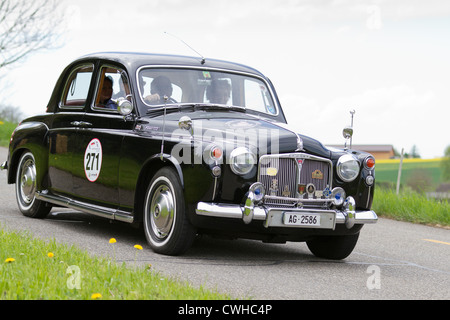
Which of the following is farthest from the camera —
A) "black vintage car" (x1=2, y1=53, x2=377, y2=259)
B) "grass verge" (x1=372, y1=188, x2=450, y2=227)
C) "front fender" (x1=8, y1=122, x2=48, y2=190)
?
"grass verge" (x1=372, y1=188, x2=450, y2=227)

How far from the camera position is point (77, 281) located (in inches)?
195

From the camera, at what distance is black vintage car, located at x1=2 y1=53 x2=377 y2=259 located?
6617 mm

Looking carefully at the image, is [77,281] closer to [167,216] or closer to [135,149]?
[167,216]

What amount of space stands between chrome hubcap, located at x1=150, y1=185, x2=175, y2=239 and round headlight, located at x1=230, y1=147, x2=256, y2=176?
677mm

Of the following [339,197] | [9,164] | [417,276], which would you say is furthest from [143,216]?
[9,164]

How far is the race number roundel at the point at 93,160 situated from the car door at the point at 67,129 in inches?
14.9

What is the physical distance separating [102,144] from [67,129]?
101 centimetres

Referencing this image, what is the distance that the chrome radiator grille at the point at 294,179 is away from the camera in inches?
265

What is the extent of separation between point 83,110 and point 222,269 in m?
3.18

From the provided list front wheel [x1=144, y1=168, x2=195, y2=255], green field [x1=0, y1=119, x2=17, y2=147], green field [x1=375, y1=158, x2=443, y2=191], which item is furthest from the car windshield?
green field [x1=0, y1=119, x2=17, y2=147]

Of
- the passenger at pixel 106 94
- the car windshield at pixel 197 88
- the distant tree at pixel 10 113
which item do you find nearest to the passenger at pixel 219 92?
the car windshield at pixel 197 88

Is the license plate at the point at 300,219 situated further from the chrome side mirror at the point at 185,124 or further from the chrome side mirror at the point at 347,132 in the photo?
the chrome side mirror at the point at 347,132

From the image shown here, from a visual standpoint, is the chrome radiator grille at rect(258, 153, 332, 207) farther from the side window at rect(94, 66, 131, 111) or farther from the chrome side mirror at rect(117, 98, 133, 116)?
the side window at rect(94, 66, 131, 111)
